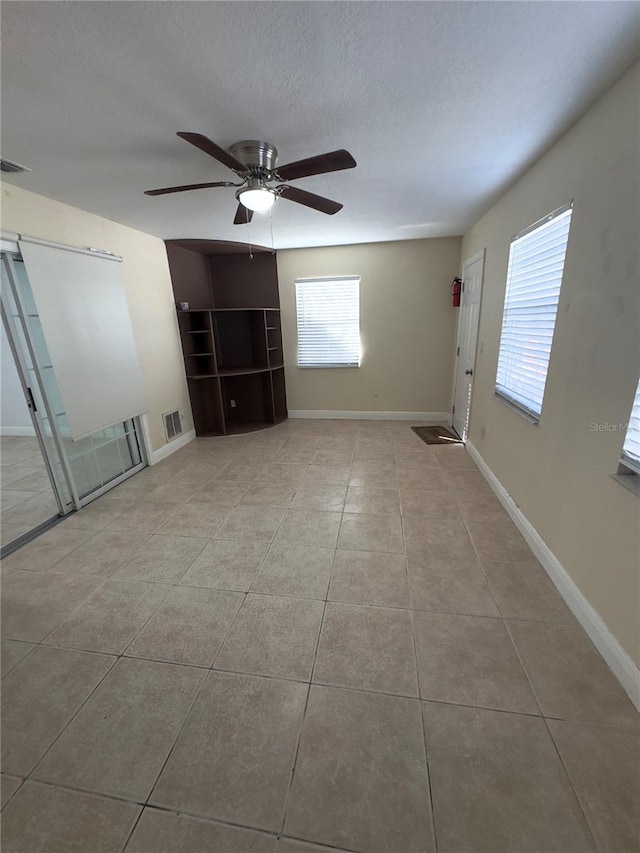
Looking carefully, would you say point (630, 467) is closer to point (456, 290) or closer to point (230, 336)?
point (456, 290)

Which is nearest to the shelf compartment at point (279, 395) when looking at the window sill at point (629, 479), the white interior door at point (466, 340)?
the white interior door at point (466, 340)

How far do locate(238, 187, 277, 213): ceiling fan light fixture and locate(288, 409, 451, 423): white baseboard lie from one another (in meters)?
3.52

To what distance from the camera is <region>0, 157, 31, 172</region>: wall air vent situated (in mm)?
1959

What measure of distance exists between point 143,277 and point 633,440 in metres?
4.28

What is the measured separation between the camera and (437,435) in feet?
14.5

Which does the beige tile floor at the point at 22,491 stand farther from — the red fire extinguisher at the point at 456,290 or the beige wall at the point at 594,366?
the red fire extinguisher at the point at 456,290

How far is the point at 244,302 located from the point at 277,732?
16.1 ft

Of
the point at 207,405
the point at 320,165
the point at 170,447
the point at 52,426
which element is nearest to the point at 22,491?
the point at 52,426

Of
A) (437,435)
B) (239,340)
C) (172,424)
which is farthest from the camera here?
(239,340)

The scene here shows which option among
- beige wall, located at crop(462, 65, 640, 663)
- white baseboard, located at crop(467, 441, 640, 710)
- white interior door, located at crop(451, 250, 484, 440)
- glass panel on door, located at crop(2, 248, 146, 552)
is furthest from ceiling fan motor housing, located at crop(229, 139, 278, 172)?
white baseboard, located at crop(467, 441, 640, 710)

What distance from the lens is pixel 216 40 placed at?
3.98 feet

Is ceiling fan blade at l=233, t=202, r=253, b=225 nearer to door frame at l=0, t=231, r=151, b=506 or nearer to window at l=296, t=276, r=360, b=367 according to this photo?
door frame at l=0, t=231, r=151, b=506

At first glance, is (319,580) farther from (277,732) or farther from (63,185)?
(63,185)

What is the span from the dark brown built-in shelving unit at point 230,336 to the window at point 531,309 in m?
3.00
